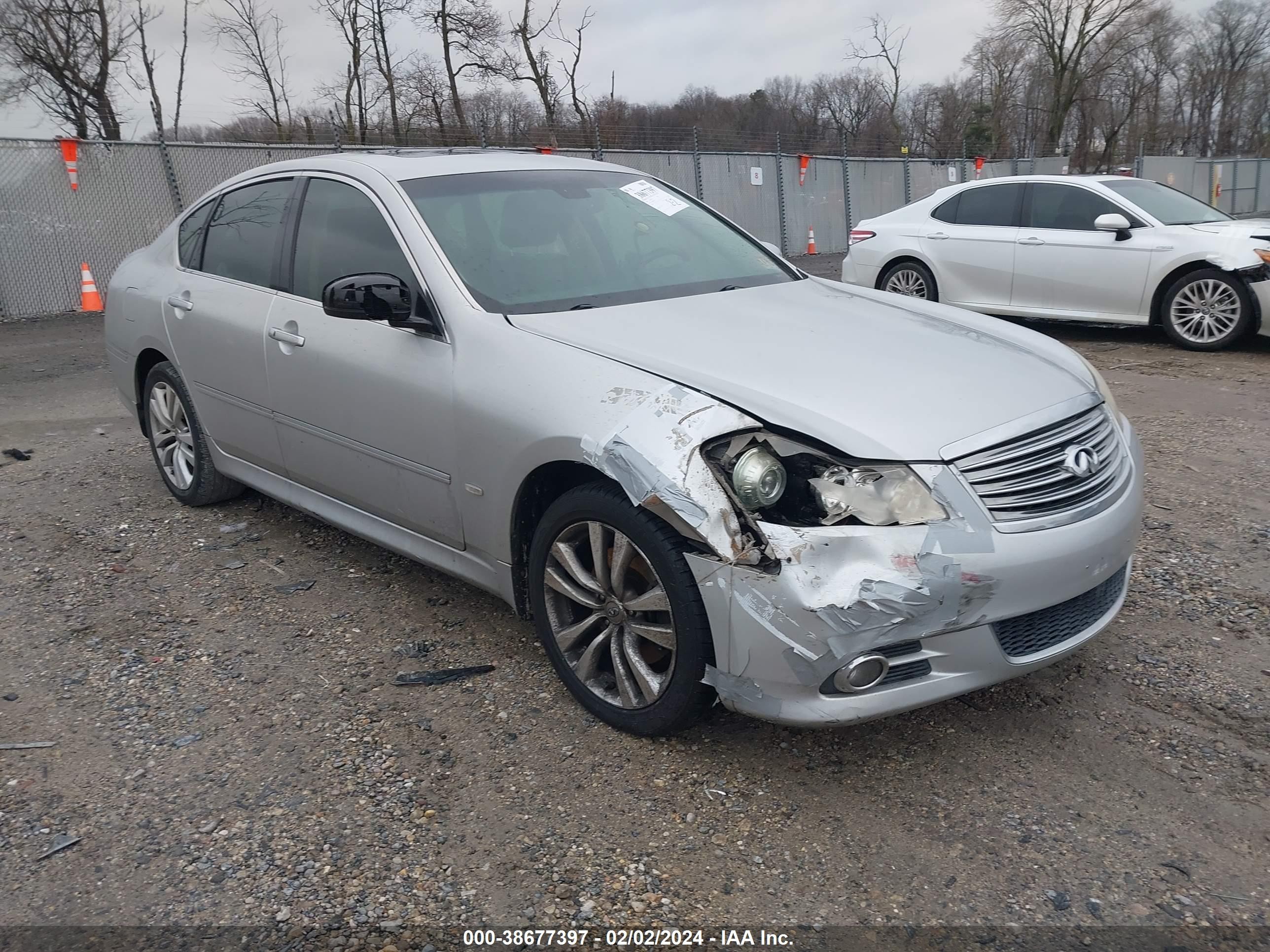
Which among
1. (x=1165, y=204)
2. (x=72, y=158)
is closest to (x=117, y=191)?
(x=72, y=158)

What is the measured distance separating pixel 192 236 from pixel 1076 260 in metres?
7.26

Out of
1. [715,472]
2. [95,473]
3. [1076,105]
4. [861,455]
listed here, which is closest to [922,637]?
[861,455]

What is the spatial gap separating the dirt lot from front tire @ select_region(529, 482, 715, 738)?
0.49 feet

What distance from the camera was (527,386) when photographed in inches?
116

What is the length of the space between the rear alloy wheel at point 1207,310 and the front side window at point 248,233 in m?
7.30

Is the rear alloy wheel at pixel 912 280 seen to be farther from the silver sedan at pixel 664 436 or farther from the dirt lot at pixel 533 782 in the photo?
the silver sedan at pixel 664 436

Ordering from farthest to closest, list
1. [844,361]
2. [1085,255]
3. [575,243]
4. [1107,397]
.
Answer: [1085,255], [575,243], [1107,397], [844,361]

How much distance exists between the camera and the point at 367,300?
3.24 metres

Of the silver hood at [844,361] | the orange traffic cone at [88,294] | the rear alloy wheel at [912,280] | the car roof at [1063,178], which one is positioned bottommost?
the rear alloy wheel at [912,280]

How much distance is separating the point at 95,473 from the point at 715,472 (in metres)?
4.71

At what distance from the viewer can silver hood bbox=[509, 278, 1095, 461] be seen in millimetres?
2572

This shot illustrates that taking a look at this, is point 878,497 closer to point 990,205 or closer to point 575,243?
point 575,243

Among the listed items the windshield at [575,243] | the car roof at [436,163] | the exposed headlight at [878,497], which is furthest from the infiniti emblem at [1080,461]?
the car roof at [436,163]

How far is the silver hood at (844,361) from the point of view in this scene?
2.57 metres
